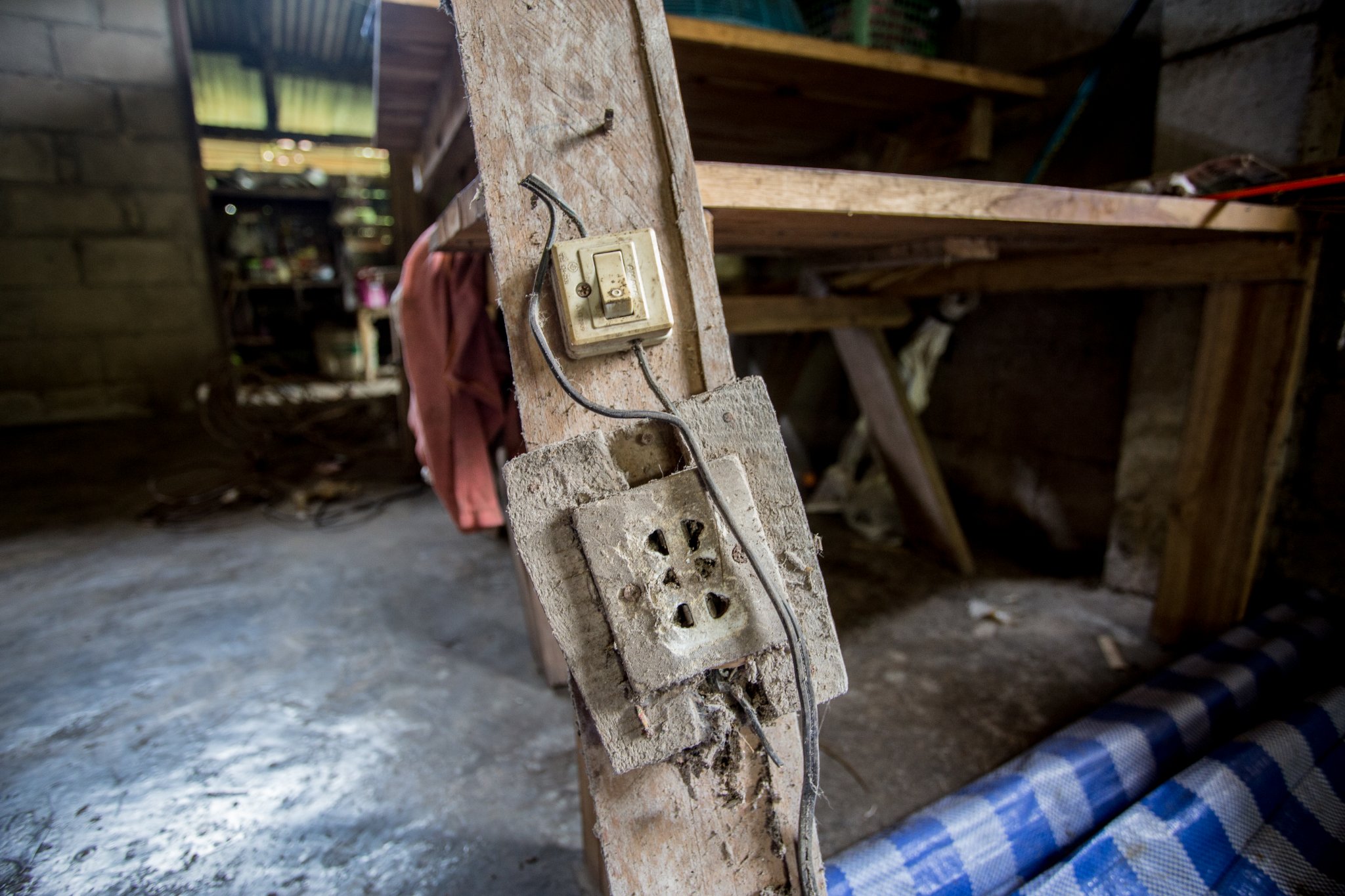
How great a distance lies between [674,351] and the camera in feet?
2.61

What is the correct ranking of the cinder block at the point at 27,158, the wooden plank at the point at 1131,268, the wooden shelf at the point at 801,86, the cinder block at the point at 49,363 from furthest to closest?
the cinder block at the point at 49,363
the cinder block at the point at 27,158
the wooden shelf at the point at 801,86
the wooden plank at the point at 1131,268

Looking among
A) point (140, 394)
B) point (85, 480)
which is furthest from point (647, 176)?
point (140, 394)

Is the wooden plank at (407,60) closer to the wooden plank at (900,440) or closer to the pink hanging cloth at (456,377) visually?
the pink hanging cloth at (456,377)

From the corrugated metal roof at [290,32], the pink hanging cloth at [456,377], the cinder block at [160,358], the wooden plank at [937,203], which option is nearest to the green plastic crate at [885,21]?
the wooden plank at [937,203]

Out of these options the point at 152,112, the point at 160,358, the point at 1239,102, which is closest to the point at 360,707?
the point at 1239,102

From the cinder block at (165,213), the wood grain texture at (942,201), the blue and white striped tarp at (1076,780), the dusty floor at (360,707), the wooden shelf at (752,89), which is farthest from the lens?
the cinder block at (165,213)

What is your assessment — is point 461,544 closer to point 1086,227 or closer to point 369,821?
point 369,821

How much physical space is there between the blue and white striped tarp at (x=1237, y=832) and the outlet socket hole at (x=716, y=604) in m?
0.91

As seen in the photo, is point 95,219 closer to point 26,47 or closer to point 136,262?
point 136,262

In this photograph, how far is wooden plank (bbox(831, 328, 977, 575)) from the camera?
2449mm

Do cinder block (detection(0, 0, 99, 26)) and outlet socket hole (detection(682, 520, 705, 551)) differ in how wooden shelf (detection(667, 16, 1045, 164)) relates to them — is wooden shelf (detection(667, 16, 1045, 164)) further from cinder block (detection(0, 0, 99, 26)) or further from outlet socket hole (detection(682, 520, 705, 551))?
cinder block (detection(0, 0, 99, 26))

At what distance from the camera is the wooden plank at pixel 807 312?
2102 mm

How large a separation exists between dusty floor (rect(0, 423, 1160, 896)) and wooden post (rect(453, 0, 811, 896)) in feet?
1.94

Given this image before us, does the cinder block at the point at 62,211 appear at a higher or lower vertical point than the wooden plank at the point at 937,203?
higher
